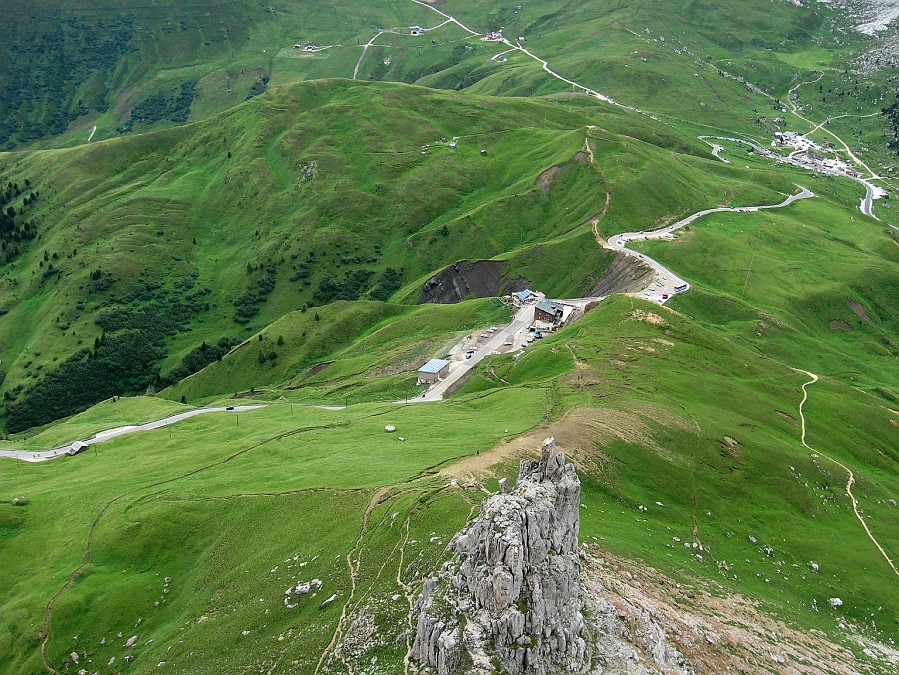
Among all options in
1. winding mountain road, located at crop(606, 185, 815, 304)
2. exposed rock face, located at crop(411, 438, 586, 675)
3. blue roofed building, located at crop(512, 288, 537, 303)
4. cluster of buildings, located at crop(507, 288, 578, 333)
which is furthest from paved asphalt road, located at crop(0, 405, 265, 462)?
winding mountain road, located at crop(606, 185, 815, 304)

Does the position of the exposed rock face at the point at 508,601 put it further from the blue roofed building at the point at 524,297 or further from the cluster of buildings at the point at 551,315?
the blue roofed building at the point at 524,297

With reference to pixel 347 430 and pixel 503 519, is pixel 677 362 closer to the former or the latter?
pixel 347 430

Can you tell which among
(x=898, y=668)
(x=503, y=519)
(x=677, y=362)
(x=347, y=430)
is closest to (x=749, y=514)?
(x=898, y=668)

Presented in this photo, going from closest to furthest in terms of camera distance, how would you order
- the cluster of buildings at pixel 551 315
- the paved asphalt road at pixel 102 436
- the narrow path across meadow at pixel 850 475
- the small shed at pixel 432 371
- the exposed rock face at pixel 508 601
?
the exposed rock face at pixel 508 601 → the narrow path across meadow at pixel 850 475 → the paved asphalt road at pixel 102 436 → the small shed at pixel 432 371 → the cluster of buildings at pixel 551 315

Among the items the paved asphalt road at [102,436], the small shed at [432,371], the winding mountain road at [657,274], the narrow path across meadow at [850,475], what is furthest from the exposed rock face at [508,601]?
the winding mountain road at [657,274]

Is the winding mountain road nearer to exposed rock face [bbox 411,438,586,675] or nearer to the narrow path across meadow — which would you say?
the narrow path across meadow

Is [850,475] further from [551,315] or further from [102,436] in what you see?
[102,436]
